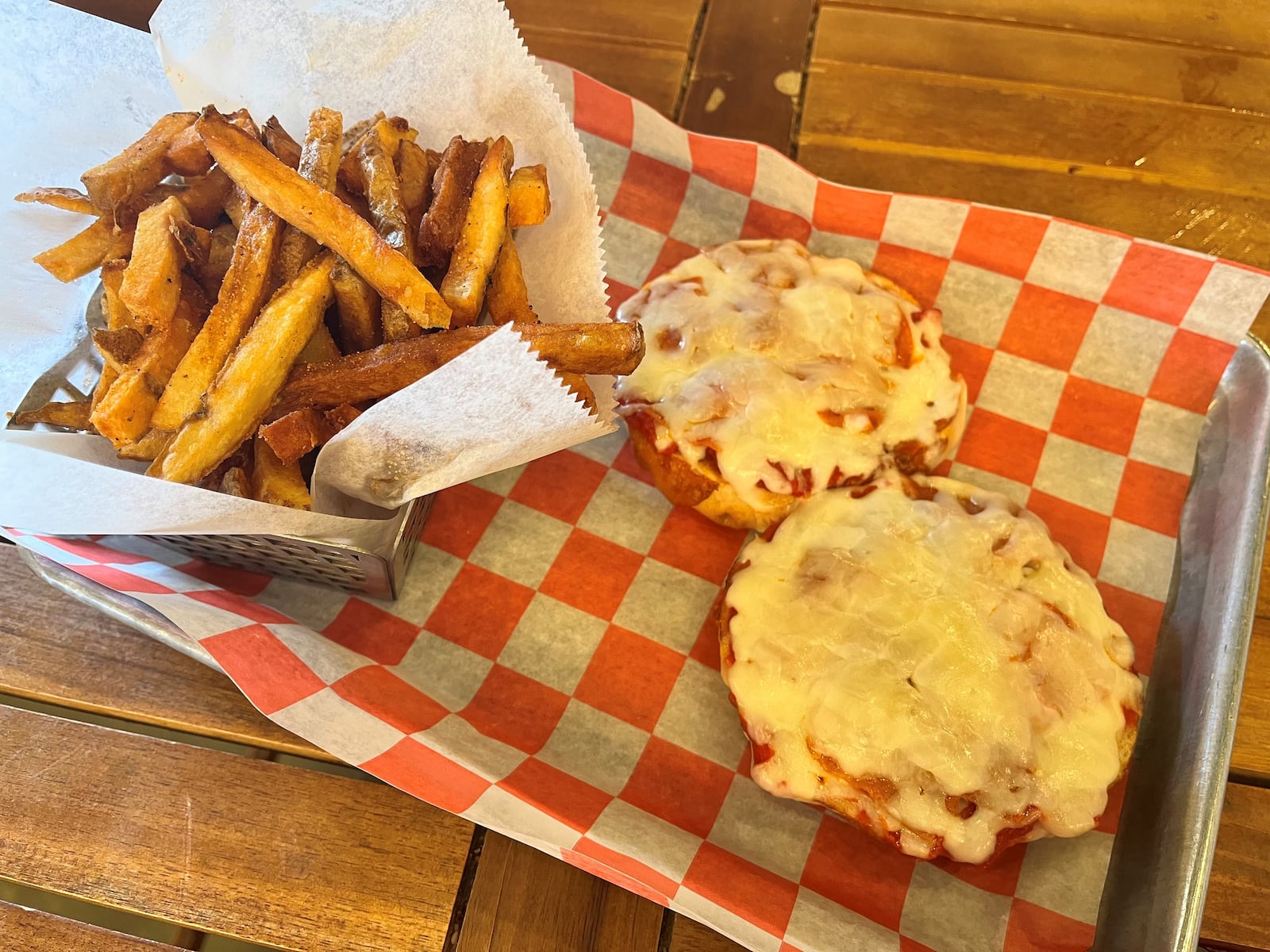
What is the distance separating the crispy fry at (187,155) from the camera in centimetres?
160

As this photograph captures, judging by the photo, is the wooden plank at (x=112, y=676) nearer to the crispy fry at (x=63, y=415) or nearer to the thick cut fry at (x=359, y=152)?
the crispy fry at (x=63, y=415)

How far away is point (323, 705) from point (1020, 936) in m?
1.48

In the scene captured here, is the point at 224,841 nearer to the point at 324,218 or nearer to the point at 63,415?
the point at 63,415

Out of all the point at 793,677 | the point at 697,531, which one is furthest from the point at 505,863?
the point at 697,531

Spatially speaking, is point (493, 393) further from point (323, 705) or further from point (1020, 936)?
point (1020, 936)

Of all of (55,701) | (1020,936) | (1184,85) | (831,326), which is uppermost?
(1184,85)

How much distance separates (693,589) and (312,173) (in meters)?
1.27

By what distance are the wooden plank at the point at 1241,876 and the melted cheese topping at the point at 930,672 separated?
0.32m

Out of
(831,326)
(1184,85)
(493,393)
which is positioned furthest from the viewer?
(1184,85)

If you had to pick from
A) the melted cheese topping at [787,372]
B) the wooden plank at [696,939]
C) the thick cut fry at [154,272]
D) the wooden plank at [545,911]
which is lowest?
the wooden plank at [696,939]

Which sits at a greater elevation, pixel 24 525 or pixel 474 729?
pixel 24 525

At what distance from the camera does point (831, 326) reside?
6.49 feet

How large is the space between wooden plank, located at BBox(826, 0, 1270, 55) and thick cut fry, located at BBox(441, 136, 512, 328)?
6.15 feet

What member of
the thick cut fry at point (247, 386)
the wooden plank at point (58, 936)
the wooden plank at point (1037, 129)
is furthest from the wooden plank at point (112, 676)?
the wooden plank at point (1037, 129)
